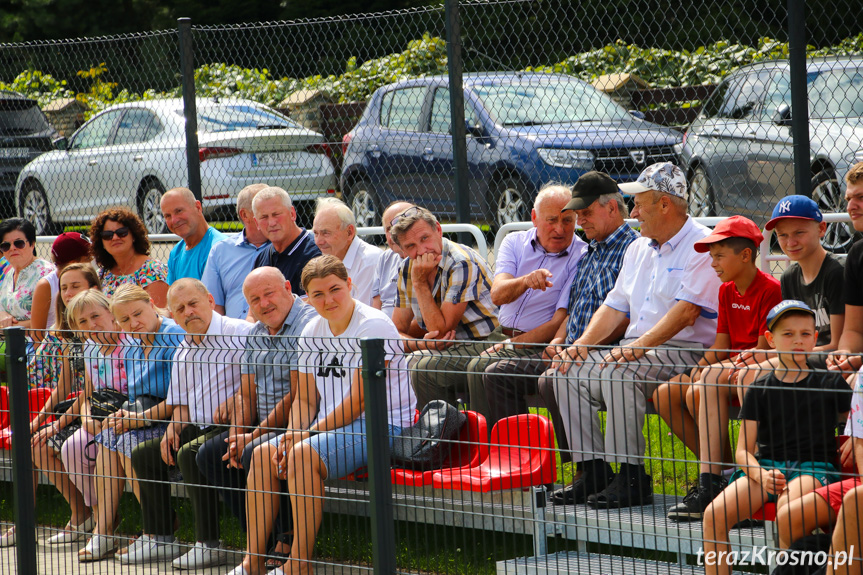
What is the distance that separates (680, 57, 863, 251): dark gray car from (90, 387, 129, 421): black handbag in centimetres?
375

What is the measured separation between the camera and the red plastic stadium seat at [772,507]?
3172 millimetres

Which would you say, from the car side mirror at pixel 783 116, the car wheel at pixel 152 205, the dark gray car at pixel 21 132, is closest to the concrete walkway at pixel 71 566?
the car side mirror at pixel 783 116

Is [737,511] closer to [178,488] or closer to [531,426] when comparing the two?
[531,426]

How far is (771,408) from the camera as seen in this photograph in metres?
→ 3.26

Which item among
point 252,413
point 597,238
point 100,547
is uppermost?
point 597,238

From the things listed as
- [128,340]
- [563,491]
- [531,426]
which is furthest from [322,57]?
[563,491]

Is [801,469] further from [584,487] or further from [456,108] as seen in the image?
[456,108]

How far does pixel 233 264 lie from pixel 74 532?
2.46 meters

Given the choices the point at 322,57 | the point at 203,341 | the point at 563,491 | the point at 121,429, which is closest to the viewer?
the point at 563,491

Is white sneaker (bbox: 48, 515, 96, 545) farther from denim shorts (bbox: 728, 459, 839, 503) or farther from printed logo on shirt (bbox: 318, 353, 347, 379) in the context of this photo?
denim shorts (bbox: 728, 459, 839, 503)

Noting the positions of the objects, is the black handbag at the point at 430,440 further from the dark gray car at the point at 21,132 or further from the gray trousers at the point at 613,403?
the dark gray car at the point at 21,132

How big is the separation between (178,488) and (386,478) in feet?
4.86

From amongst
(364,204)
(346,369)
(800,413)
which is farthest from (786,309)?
(364,204)

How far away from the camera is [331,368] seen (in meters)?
3.85
